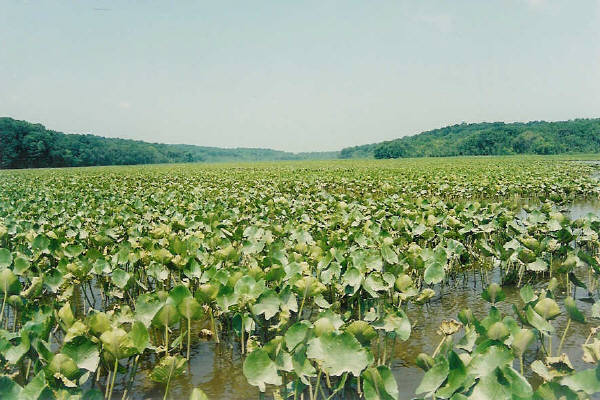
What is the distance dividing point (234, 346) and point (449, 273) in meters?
2.50

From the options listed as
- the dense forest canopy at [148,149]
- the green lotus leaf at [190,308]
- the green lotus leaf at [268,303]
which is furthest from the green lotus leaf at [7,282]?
the dense forest canopy at [148,149]

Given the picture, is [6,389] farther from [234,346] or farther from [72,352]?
[234,346]

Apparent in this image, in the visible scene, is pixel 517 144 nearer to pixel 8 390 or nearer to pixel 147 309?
pixel 147 309

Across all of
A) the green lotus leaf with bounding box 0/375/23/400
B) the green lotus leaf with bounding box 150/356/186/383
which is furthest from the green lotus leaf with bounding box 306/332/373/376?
the green lotus leaf with bounding box 0/375/23/400

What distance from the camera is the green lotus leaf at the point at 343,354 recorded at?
1808 millimetres

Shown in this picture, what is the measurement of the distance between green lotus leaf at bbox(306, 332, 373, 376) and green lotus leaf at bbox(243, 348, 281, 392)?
0.56ft

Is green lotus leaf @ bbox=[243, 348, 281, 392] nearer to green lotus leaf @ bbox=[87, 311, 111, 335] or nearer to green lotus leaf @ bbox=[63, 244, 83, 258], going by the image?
green lotus leaf @ bbox=[87, 311, 111, 335]

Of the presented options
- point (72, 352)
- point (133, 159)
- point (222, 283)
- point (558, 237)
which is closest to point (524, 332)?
point (222, 283)

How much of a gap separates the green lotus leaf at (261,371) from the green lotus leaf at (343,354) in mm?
172

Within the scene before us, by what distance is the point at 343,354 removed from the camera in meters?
1.83

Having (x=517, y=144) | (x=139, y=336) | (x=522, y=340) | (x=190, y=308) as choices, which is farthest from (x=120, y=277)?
(x=517, y=144)

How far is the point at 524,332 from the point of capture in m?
1.93

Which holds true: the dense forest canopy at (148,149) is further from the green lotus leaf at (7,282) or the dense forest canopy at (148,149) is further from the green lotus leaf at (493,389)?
the green lotus leaf at (493,389)

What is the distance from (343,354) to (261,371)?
0.37m
